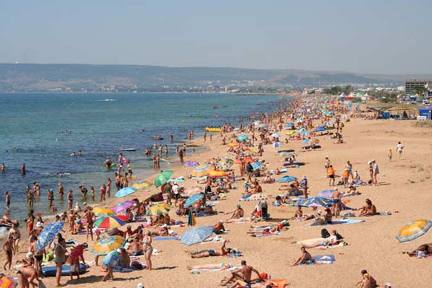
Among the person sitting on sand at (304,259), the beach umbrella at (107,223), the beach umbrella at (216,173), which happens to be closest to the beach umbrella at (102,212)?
the beach umbrella at (107,223)

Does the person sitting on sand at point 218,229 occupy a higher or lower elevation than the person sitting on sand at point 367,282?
lower

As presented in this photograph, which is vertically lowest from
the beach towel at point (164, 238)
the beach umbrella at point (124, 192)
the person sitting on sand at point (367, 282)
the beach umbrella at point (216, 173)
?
the beach umbrella at point (124, 192)

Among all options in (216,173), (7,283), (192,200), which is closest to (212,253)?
(7,283)

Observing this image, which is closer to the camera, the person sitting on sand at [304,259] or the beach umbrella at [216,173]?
the person sitting on sand at [304,259]

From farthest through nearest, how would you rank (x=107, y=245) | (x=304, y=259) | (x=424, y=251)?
(x=107, y=245)
(x=304, y=259)
(x=424, y=251)

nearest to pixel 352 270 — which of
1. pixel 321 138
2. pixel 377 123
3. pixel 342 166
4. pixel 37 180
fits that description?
pixel 342 166

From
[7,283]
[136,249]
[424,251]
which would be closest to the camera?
[7,283]

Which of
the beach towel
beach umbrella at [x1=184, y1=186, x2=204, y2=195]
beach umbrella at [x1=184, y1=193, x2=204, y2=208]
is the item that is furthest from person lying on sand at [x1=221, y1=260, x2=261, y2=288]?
beach umbrella at [x1=184, y1=186, x2=204, y2=195]

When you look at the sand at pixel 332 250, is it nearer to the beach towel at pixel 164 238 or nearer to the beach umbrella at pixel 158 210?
the beach towel at pixel 164 238

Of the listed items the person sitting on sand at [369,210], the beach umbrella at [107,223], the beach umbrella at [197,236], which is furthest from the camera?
the person sitting on sand at [369,210]

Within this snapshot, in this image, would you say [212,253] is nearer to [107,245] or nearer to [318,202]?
[107,245]

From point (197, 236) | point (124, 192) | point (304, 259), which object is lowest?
point (124, 192)

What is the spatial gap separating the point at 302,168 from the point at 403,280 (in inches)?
685

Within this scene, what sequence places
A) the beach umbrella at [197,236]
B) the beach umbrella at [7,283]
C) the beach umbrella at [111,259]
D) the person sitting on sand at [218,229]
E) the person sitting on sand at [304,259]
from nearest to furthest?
the beach umbrella at [7,283] → the beach umbrella at [111,259] → the person sitting on sand at [304,259] → the beach umbrella at [197,236] → the person sitting on sand at [218,229]
